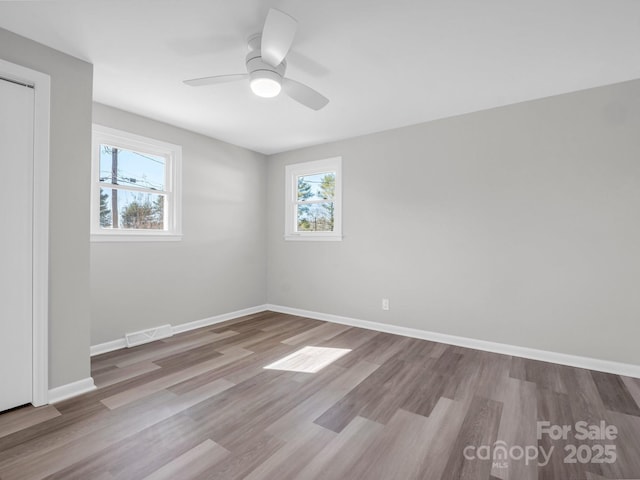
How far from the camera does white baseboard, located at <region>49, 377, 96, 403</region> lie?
2.15 metres

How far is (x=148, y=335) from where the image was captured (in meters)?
3.38

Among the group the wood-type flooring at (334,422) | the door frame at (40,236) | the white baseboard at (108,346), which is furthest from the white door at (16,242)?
the white baseboard at (108,346)

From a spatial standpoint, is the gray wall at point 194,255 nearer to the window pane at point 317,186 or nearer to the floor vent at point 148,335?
the floor vent at point 148,335

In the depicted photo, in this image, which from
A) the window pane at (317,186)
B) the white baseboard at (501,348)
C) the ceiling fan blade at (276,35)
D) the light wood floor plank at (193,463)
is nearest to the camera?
the light wood floor plank at (193,463)

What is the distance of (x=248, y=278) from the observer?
183 inches

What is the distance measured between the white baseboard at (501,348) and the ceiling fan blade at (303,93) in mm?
2690

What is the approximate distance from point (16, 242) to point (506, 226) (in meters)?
4.00

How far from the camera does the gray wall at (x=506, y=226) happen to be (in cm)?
264

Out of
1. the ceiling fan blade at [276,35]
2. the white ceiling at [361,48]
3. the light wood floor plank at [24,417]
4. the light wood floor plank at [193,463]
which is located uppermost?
the white ceiling at [361,48]

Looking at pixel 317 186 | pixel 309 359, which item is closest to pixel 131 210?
pixel 317 186

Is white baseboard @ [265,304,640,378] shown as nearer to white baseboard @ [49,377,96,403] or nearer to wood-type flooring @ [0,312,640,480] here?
wood-type flooring @ [0,312,640,480]

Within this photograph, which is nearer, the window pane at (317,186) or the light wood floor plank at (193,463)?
the light wood floor plank at (193,463)

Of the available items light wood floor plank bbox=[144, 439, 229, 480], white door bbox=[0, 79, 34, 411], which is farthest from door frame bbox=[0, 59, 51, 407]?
light wood floor plank bbox=[144, 439, 229, 480]

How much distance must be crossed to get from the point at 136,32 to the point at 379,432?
2953 millimetres
